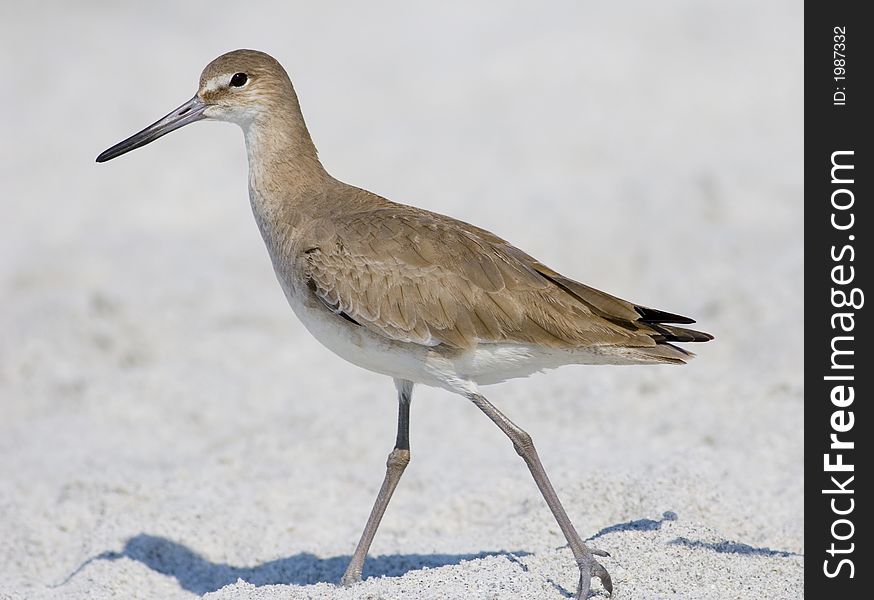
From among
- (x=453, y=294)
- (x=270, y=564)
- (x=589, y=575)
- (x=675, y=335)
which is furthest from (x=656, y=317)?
(x=270, y=564)

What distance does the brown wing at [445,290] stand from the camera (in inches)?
190

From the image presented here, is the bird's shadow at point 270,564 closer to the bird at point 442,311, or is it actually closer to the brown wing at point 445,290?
the bird at point 442,311

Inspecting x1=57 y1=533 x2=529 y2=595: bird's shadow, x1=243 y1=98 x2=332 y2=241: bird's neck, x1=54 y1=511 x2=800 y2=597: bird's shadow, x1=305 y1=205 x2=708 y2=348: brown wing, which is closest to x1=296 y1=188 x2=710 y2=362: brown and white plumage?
x1=305 y1=205 x2=708 y2=348: brown wing

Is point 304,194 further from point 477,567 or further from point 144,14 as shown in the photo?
point 144,14

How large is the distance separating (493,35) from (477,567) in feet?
29.7

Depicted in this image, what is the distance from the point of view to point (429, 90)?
11898 millimetres

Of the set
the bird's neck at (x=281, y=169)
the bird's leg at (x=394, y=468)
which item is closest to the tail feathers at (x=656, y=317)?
the bird's leg at (x=394, y=468)

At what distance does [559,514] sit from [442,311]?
34.8 inches

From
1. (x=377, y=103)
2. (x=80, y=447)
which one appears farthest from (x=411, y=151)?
(x=80, y=447)

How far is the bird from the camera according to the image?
15.8ft

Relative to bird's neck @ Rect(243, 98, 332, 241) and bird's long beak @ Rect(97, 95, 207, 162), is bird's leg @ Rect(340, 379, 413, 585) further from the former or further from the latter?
bird's long beak @ Rect(97, 95, 207, 162)

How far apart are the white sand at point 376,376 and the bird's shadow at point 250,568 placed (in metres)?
0.02

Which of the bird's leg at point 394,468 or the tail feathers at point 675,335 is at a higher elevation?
the tail feathers at point 675,335

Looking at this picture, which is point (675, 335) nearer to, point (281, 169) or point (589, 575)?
point (589, 575)
